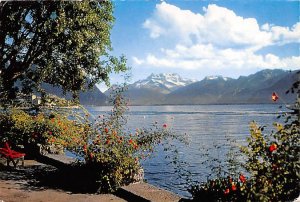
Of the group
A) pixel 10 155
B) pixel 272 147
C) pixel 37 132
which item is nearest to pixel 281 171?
pixel 272 147

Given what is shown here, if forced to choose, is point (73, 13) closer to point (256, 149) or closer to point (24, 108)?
point (24, 108)

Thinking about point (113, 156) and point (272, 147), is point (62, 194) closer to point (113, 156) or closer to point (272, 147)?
point (113, 156)

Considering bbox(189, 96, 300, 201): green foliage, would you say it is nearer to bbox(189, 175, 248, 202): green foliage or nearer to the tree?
bbox(189, 175, 248, 202): green foliage

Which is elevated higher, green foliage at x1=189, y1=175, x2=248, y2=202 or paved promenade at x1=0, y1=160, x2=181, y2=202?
green foliage at x1=189, y1=175, x2=248, y2=202

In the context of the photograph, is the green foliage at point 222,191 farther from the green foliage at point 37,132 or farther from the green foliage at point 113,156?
the green foliage at point 37,132

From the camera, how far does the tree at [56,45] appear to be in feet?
46.7

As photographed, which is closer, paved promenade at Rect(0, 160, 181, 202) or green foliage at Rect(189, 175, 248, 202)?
green foliage at Rect(189, 175, 248, 202)

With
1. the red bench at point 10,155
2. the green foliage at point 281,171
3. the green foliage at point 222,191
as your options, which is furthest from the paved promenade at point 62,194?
the green foliage at point 281,171

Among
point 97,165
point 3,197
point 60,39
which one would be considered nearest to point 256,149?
point 97,165

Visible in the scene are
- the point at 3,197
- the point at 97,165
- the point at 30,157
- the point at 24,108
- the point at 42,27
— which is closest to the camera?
the point at 3,197

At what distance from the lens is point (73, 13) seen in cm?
1422

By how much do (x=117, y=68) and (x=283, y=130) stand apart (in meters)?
14.8

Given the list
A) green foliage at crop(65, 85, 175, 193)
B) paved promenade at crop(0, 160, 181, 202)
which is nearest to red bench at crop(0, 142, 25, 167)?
paved promenade at crop(0, 160, 181, 202)

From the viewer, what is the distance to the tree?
14.2 meters
